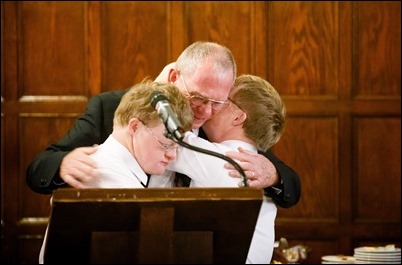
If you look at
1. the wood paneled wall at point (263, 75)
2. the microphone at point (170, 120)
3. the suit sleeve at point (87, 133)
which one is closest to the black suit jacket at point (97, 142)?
the suit sleeve at point (87, 133)

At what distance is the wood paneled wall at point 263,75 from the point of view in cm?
678

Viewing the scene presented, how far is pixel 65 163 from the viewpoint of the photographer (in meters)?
3.29

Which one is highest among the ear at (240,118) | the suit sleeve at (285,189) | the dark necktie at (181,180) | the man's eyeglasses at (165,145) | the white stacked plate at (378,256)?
the ear at (240,118)

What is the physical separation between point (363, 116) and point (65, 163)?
3903 mm

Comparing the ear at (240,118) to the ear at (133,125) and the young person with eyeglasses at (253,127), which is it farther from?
the ear at (133,125)

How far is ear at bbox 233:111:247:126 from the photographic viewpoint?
11.4ft

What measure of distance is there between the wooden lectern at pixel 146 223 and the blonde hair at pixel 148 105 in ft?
1.42

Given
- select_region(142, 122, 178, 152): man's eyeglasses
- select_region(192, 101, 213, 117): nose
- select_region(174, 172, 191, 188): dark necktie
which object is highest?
select_region(192, 101, 213, 117): nose

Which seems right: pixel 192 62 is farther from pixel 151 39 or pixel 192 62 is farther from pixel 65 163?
pixel 151 39

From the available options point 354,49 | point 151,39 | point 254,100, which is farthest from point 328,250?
point 254,100

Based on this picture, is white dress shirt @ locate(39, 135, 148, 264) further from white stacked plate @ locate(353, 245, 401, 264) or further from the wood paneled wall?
the wood paneled wall

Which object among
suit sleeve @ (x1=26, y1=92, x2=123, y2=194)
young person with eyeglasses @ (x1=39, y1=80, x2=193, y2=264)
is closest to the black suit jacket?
suit sleeve @ (x1=26, y1=92, x2=123, y2=194)

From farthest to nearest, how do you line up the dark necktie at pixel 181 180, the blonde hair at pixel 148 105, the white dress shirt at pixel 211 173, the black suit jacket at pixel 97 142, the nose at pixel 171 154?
the black suit jacket at pixel 97 142
the dark necktie at pixel 181 180
the white dress shirt at pixel 211 173
the nose at pixel 171 154
the blonde hair at pixel 148 105

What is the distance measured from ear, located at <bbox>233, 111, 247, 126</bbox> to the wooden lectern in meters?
0.86
